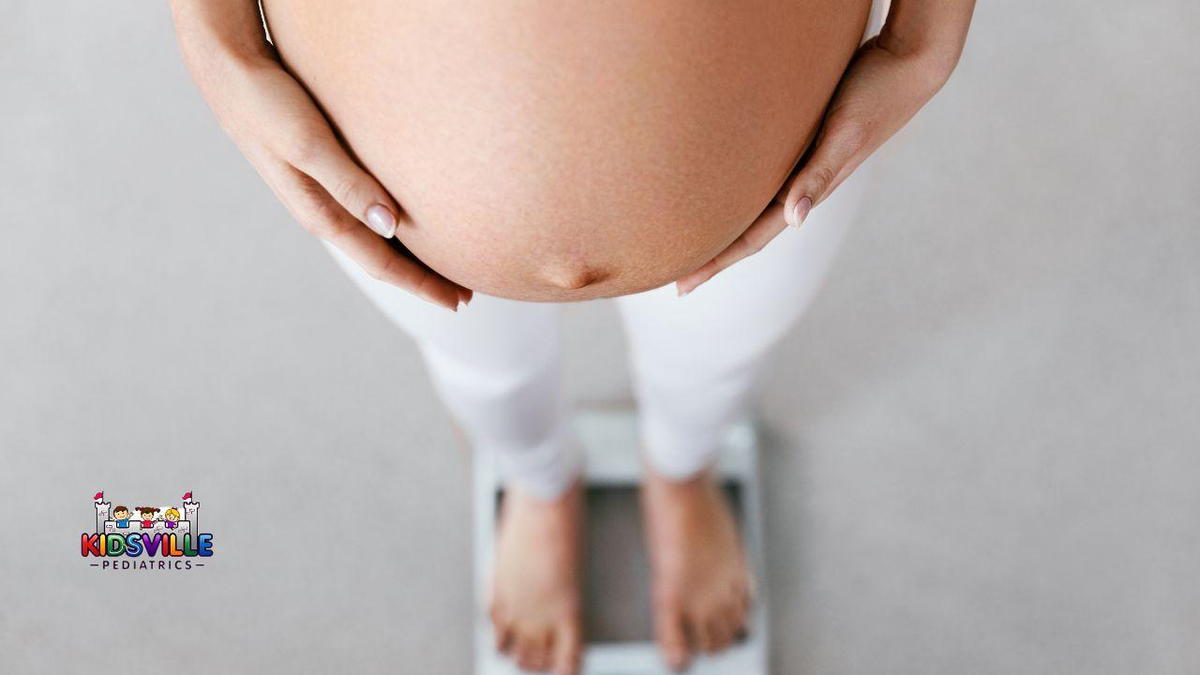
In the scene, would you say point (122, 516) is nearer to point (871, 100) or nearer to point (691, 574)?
point (691, 574)

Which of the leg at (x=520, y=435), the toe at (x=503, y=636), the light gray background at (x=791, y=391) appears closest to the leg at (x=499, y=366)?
the leg at (x=520, y=435)

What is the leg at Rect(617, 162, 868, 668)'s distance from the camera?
0.77 m

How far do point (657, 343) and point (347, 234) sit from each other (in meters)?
0.36

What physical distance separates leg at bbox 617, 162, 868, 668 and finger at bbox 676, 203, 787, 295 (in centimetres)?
9

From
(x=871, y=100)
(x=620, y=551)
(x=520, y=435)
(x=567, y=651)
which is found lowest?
(x=567, y=651)

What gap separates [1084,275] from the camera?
149 cm

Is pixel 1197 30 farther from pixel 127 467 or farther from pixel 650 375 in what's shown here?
pixel 127 467

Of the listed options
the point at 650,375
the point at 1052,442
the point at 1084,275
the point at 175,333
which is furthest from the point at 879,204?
the point at 175,333

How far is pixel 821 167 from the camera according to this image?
0.61 meters

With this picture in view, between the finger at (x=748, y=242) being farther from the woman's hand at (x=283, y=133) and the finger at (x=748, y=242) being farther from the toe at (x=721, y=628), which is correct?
the toe at (x=721, y=628)

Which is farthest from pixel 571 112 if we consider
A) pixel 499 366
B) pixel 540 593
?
pixel 540 593

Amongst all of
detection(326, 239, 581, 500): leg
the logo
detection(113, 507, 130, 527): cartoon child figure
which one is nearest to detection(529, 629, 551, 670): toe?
detection(326, 239, 581, 500): leg

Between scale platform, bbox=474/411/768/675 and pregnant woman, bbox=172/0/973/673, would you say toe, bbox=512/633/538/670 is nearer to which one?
scale platform, bbox=474/411/768/675

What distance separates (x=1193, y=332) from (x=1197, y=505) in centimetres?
25
